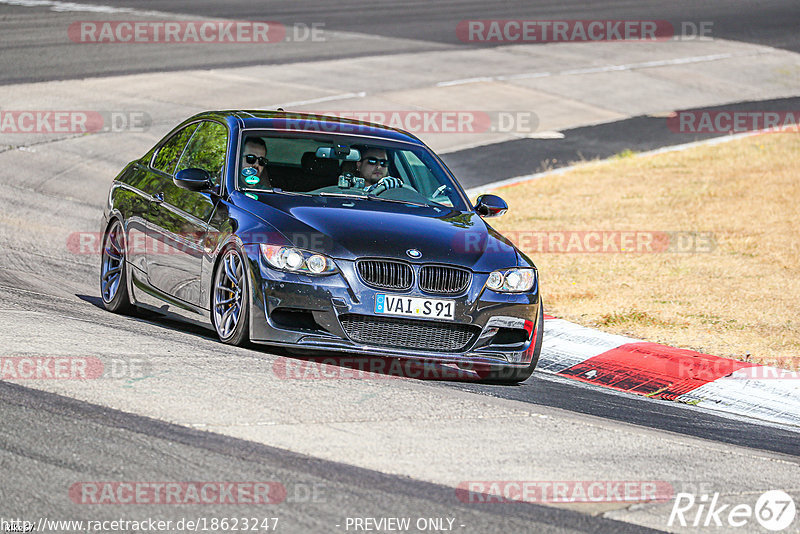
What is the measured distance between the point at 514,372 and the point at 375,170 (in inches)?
75.2

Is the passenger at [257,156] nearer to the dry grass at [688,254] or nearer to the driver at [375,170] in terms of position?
the driver at [375,170]

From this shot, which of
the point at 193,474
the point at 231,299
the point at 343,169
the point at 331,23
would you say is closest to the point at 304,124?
the point at 343,169

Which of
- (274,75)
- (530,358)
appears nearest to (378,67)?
(274,75)

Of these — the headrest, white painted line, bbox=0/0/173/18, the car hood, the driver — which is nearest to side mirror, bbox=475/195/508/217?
the car hood

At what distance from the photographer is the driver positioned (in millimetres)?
8938

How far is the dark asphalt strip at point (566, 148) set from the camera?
1833 cm

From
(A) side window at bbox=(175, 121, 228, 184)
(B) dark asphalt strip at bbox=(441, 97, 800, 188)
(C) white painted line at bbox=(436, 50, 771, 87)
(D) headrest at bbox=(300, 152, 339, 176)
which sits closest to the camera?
(A) side window at bbox=(175, 121, 228, 184)

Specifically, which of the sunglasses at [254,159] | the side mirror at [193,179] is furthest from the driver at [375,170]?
the side mirror at [193,179]

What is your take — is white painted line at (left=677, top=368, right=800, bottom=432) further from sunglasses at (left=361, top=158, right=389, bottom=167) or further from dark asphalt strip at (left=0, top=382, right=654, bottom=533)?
dark asphalt strip at (left=0, top=382, right=654, bottom=533)

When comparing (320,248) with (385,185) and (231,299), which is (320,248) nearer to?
(231,299)

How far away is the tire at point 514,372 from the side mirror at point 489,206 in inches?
39.8

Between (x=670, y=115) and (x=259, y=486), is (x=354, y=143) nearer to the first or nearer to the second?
(x=259, y=486)

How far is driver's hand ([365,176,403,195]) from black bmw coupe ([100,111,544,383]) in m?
0.01

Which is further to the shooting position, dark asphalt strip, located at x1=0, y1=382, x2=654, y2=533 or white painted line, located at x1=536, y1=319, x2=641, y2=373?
white painted line, located at x1=536, y1=319, x2=641, y2=373
